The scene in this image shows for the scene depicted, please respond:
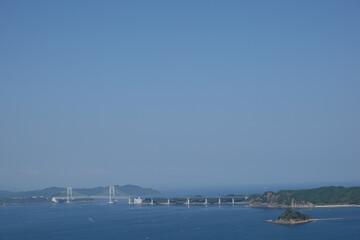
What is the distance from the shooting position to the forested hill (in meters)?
45.9

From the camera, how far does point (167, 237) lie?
2908cm

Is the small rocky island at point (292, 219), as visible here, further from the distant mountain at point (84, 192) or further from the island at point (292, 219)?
the distant mountain at point (84, 192)

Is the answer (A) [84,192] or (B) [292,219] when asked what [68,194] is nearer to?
(A) [84,192]

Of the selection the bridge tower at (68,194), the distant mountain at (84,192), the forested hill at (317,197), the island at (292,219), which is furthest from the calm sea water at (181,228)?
the distant mountain at (84,192)

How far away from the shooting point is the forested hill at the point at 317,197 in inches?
1808

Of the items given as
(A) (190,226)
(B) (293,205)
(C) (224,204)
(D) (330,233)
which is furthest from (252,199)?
(D) (330,233)

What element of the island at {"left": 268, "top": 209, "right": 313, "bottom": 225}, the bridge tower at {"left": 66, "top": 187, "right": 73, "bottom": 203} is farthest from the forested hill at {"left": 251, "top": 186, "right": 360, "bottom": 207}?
the bridge tower at {"left": 66, "top": 187, "right": 73, "bottom": 203}

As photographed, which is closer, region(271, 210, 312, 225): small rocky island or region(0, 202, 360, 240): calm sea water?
region(0, 202, 360, 240): calm sea water

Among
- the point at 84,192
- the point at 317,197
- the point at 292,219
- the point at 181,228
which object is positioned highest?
the point at 84,192

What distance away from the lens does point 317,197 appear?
1870 inches

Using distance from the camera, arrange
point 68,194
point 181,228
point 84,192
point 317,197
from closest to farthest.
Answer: point 181,228, point 317,197, point 68,194, point 84,192

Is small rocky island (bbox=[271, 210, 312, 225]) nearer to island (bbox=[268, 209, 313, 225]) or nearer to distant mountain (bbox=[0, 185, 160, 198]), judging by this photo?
island (bbox=[268, 209, 313, 225])

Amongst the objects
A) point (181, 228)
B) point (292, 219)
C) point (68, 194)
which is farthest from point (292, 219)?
point (68, 194)

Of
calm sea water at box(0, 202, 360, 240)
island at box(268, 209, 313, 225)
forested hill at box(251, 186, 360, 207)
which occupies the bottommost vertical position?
calm sea water at box(0, 202, 360, 240)
